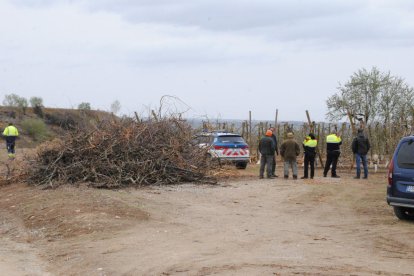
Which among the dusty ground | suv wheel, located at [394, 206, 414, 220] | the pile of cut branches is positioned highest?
the pile of cut branches

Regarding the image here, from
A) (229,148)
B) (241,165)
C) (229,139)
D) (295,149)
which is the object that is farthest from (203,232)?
(241,165)

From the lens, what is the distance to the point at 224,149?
22.1m

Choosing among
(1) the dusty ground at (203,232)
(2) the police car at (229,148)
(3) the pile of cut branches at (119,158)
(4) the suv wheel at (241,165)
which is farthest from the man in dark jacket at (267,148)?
(4) the suv wheel at (241,165)

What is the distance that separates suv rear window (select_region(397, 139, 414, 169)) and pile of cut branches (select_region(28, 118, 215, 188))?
7351mm

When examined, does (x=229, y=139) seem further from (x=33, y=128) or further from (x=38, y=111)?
(x=38, y=111)

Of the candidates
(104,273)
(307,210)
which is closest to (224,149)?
(307,210)

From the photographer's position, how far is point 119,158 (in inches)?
639

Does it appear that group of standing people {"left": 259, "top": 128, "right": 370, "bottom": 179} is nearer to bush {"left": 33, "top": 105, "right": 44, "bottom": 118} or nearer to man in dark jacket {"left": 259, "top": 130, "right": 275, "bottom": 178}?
man in dark jacket {"left": 259, "top": 130, "right": 275, "bottom": 178}

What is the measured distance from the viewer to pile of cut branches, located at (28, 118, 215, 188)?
1579 cm

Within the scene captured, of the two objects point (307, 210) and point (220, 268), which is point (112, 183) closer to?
point (307, 210)

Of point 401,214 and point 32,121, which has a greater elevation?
point 32,121

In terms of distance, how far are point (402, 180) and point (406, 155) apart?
0.50 metres

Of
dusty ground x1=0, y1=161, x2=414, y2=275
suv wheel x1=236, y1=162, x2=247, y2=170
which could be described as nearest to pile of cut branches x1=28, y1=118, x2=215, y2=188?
dusty ground x1=0, y1=161, x2=414, y2=275

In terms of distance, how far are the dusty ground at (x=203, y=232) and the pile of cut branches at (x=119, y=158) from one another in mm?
768
